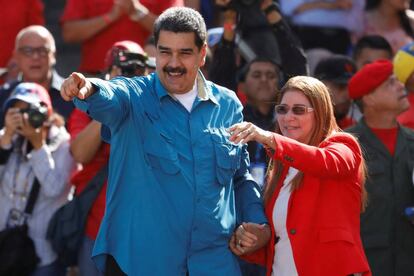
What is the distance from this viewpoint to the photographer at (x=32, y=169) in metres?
6.13

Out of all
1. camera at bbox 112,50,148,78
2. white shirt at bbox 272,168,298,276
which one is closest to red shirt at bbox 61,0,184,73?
camera at bbox 112,50,148,78

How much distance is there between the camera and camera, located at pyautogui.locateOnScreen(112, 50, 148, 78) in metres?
5.96

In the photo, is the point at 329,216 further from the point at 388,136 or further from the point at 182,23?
the point at 388,136

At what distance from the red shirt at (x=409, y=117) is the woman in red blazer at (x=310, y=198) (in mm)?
2001

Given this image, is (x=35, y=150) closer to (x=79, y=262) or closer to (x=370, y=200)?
(x=79, y=262)

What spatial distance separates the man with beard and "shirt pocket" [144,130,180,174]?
2.80 metres

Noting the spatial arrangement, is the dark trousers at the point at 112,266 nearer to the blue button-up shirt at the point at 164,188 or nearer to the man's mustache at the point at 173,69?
the blue button-up shirt at the point at 164,188

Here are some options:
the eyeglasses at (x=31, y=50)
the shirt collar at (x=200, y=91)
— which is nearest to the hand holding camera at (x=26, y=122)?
the eyeglasses at (x=31, y=50)

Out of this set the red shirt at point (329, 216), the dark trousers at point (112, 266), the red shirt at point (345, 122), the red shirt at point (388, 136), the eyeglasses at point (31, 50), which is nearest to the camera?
the dark trousers at point (112, 266)

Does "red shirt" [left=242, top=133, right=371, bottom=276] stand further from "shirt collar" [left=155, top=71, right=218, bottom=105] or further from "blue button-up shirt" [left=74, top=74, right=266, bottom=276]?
"shirt collar" [left=155, top=71, right=218, bottom=105]

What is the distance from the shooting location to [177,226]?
4398 millimetres

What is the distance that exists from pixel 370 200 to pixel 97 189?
174 cm

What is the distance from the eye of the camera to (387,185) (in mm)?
5953

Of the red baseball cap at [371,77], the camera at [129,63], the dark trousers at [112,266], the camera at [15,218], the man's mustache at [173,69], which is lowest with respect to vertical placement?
the camera at [15,218]
